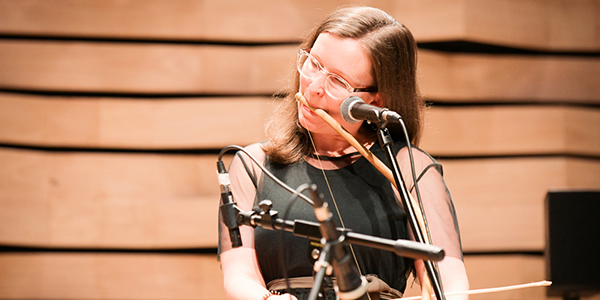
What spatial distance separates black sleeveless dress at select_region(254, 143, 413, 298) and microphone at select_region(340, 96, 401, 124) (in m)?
0.28

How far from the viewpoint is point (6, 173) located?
8.14 feet

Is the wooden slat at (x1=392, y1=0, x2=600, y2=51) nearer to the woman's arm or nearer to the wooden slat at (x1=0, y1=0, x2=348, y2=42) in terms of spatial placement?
the wooden slat at (x1=0, y1=0, x2=348, y2=42)

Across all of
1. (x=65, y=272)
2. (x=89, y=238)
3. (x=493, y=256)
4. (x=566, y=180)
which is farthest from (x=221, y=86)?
(x=566, y=180)

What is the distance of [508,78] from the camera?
264 cm

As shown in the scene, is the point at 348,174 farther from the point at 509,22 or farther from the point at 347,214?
the point at 509,22

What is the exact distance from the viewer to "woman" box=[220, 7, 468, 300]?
1337mm

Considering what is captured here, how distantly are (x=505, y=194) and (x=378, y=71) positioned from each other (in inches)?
59.5

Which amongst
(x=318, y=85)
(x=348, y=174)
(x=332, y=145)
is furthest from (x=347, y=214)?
(x=318, y=85)

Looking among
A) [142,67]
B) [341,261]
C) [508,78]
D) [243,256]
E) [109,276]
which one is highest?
[142,67]

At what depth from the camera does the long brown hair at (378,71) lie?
1390 mm

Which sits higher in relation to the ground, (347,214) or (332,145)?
(332,145)

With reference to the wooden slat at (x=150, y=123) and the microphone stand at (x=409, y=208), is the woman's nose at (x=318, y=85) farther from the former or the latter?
the wooden slat at (x=150, y=123)

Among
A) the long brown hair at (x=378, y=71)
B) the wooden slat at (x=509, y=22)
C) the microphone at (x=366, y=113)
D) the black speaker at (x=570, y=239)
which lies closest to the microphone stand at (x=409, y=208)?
the microphone at (x=366, y=113)

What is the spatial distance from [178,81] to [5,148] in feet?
2.95
